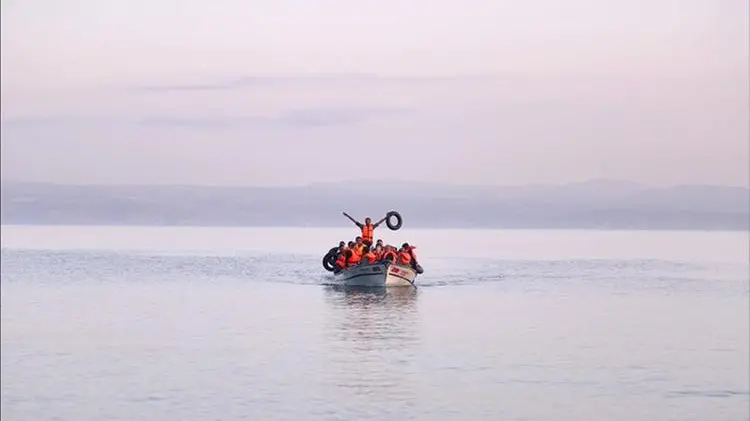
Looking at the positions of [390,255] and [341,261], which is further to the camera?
[341,261]

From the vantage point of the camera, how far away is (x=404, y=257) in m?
49.7

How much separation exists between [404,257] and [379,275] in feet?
5.05

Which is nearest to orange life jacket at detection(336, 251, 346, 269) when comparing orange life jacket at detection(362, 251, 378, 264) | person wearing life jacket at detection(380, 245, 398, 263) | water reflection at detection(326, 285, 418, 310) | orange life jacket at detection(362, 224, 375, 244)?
water reflection at detection(326, 285, 418, 310)

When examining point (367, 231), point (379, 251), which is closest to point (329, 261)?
point (367, 231)

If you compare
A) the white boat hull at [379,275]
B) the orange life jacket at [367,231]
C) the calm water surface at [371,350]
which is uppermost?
the orange life jacket at [367,231]

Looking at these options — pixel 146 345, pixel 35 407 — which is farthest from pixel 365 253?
pixel 35 407

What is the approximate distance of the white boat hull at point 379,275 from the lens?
159ft

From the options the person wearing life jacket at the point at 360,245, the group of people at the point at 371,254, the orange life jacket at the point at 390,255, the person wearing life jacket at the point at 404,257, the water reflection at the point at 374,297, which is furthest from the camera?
the person wearing life jacket at the point at 360,245

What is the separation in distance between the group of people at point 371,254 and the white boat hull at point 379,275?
23 cm

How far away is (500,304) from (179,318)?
1232cm

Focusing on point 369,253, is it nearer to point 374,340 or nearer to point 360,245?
point 360,245

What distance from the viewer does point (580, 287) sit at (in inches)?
2340

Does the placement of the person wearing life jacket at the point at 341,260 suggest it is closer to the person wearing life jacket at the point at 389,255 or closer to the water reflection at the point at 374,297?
the water reflection at the point at 374,297

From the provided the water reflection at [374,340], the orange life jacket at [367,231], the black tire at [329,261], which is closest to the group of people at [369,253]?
the orange life jacket at [367,231]
